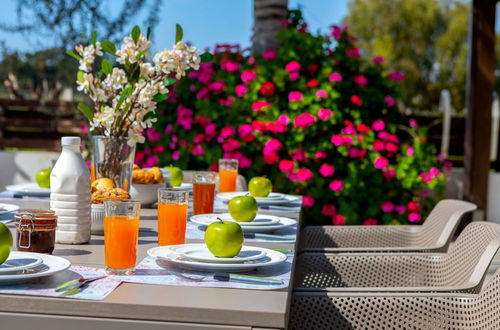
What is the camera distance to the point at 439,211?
2908 mm

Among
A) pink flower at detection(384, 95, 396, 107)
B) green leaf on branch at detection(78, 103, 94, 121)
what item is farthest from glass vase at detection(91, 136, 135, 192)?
pink flower at detection(384, 95, 396, 107)

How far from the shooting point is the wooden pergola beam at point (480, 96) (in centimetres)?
646

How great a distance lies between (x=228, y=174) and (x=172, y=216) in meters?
1.31

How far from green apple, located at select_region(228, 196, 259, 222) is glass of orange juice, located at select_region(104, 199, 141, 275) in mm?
637

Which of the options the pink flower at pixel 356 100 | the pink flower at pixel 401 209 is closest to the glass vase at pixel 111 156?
the pink flower at pixel 356 100

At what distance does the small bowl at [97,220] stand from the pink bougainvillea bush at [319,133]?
122 inches

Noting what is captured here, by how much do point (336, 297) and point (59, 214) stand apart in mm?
787

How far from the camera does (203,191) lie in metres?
2.60

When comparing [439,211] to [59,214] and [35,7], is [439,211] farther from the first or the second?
[35,7]

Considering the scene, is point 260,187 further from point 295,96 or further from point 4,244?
point 295,96

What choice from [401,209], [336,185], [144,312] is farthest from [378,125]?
[144,312]

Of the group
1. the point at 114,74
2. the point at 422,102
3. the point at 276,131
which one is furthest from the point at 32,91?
the point at 422,102

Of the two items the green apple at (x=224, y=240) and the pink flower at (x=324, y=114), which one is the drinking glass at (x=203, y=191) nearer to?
the green apple at (x=224, y=240)

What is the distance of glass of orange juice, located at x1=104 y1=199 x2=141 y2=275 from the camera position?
1576mm
